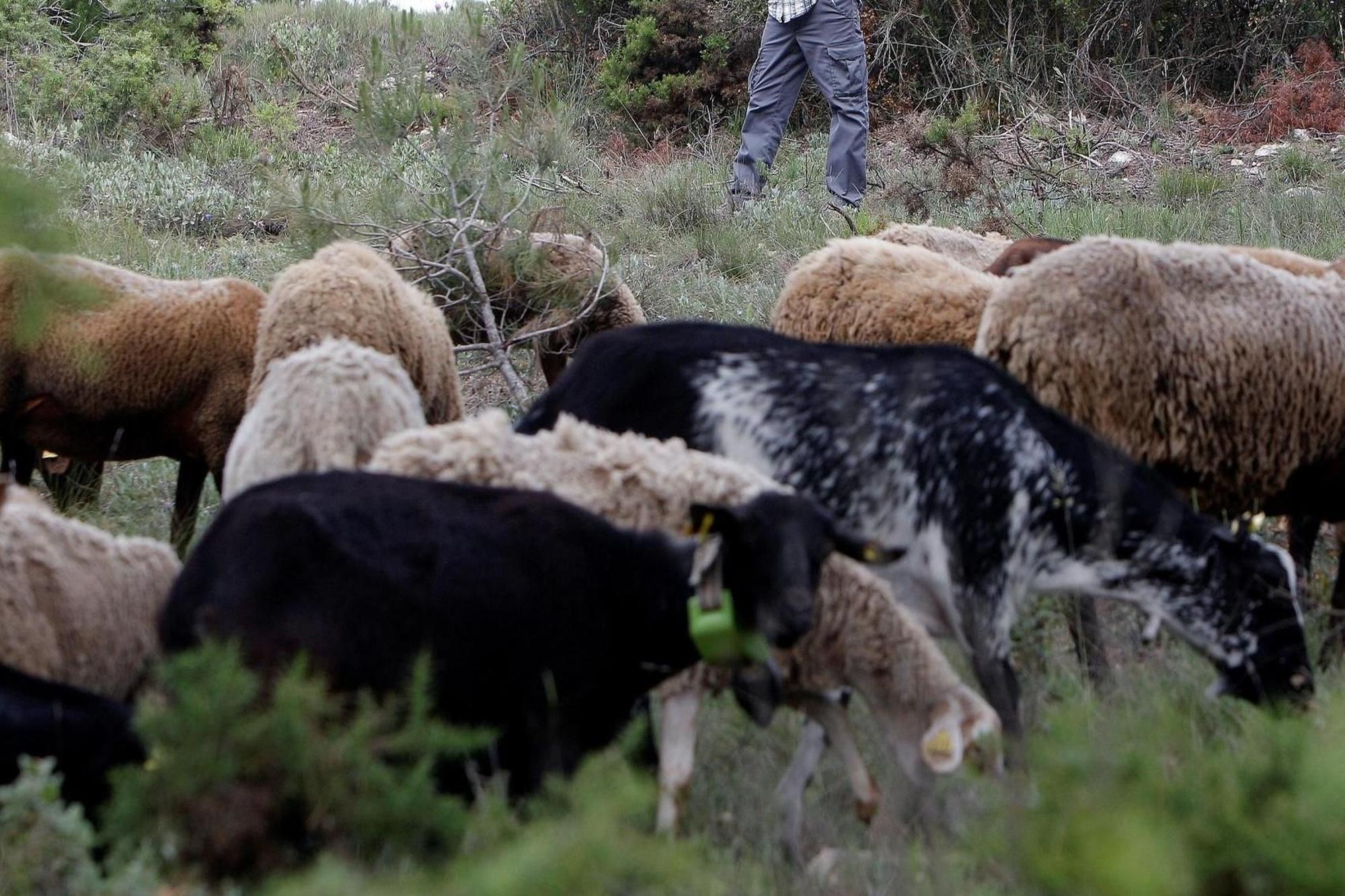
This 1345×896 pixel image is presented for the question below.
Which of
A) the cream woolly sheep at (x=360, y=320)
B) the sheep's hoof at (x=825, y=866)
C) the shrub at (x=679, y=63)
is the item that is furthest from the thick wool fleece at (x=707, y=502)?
the shrub at (x=679, y=63)

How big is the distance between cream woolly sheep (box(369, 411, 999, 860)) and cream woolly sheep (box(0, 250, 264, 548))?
2.60 meters

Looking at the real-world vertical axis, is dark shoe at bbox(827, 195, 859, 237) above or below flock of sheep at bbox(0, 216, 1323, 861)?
below

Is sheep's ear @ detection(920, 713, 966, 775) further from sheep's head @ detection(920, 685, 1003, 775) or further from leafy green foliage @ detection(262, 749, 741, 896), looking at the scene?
leafy green foliage @ detection(262, 749, 741, 896)

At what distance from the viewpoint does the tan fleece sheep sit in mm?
8445

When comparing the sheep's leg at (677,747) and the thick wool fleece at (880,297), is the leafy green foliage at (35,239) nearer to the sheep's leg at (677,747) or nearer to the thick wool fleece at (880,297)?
the sheep's leg at (677,747)

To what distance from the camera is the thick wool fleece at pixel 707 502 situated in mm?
4711

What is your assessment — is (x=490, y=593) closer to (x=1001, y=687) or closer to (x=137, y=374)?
(x=1001, y=687)

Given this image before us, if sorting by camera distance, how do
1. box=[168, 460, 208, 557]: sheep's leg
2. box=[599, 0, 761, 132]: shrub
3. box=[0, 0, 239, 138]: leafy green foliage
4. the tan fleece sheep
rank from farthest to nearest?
box=[599, 0, 761, 132]: shrub < box=[0, 0, 239, 138]: leafy green foliage < the tan fleece sheep < box=[168, 460, 208, 557]: sheep's leg

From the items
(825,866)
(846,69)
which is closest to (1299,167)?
(846,69)

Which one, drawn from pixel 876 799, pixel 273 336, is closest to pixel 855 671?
pixel 876 799

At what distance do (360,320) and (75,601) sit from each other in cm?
222

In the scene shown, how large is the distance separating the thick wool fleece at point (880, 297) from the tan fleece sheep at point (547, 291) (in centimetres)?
→ 108

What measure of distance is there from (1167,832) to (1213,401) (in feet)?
10.7

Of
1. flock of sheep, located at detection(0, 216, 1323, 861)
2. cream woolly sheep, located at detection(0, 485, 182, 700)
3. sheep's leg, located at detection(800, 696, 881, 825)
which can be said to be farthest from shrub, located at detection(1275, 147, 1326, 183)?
cream woolly sheep, located at detection(0, 485, 182, 700)
